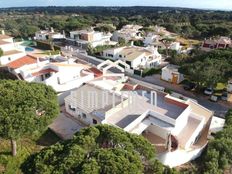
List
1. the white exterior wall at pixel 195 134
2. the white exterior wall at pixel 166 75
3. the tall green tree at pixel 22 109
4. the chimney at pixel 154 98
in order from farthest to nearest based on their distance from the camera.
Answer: the white exterior wall at pixel 166 75 → the chimney at pixel 154 98 → the white exterior wall at pixel 195 134 → the tall green tree at pixel 22 109

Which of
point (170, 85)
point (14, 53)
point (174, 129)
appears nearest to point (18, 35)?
point (14, 53)

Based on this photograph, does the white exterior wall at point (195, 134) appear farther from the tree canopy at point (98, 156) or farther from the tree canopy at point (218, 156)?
the tree canopy at point (98, 156)

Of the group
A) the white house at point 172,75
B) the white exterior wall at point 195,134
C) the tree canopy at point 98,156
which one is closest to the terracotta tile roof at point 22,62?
the white house at point 172,75

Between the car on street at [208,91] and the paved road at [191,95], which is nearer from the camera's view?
the paved road at [191,95]

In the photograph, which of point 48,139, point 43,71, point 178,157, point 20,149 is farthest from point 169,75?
point 20,149

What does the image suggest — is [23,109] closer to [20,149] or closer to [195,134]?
[20,149]

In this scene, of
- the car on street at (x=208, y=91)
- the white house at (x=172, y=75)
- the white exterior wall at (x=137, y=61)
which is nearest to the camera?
the car on street at (x=208, y=91)

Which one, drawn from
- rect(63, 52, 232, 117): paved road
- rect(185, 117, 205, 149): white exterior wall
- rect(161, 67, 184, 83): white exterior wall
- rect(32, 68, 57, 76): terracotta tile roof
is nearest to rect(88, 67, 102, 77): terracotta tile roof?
rect(63, 52, 232, 117): paved road
